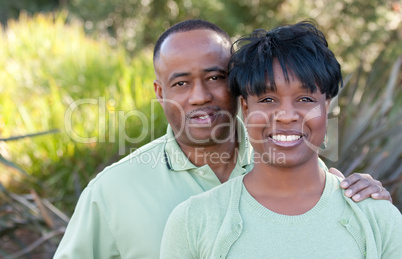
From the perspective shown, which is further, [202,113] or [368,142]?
[368,142]

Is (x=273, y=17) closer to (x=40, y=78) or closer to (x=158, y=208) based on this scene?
(x=40, y=78)

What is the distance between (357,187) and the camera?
206 cm

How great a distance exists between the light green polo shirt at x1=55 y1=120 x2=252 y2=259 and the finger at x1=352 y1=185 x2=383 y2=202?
0.78 m

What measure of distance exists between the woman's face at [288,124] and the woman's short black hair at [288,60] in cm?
3

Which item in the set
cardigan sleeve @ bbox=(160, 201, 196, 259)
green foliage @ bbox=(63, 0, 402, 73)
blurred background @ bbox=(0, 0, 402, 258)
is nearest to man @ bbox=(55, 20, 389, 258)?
cardigan sleeve @ bbox=(160, 201, 196, 259)

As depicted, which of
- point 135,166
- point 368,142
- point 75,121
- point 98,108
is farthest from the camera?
point 98,108

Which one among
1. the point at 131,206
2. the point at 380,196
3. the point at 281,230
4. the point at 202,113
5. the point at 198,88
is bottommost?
the point at 131,206

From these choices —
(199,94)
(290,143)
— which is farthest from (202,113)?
(290,143)

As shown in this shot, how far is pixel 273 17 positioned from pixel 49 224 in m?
8.68

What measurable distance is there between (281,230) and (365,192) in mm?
389

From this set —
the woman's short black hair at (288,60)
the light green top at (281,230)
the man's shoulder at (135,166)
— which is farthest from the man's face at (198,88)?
the light green top at (281,230)

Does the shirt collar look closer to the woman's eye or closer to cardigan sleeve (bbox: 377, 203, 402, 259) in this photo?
the woman's eye

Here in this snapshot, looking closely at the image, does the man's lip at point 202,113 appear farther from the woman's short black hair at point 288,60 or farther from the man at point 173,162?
the woman's short black hair at point 288,60

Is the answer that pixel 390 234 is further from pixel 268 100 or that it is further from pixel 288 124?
pixel 268 100
